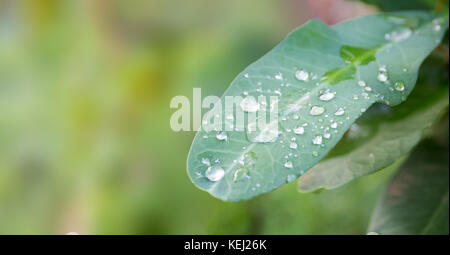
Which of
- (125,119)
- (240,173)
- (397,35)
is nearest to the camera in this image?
(240,173)

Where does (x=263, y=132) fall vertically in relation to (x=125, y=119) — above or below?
below

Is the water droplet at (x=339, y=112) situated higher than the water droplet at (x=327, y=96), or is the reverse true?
the water droplet at (x=327, y=96)

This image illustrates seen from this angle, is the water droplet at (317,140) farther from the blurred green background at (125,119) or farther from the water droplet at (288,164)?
the blurred green background at (125,119)

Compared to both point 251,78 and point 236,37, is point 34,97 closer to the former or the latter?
point 236,37

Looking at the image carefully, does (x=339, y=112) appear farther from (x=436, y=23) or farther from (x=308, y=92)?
(x=436, y=23)

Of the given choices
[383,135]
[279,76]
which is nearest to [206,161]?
[279,76]

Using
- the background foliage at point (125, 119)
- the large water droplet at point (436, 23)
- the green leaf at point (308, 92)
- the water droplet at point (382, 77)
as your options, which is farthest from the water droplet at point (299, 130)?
the background foliage at point (125, 119)

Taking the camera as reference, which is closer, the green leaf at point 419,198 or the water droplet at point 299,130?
the water droplet at point 299,130
